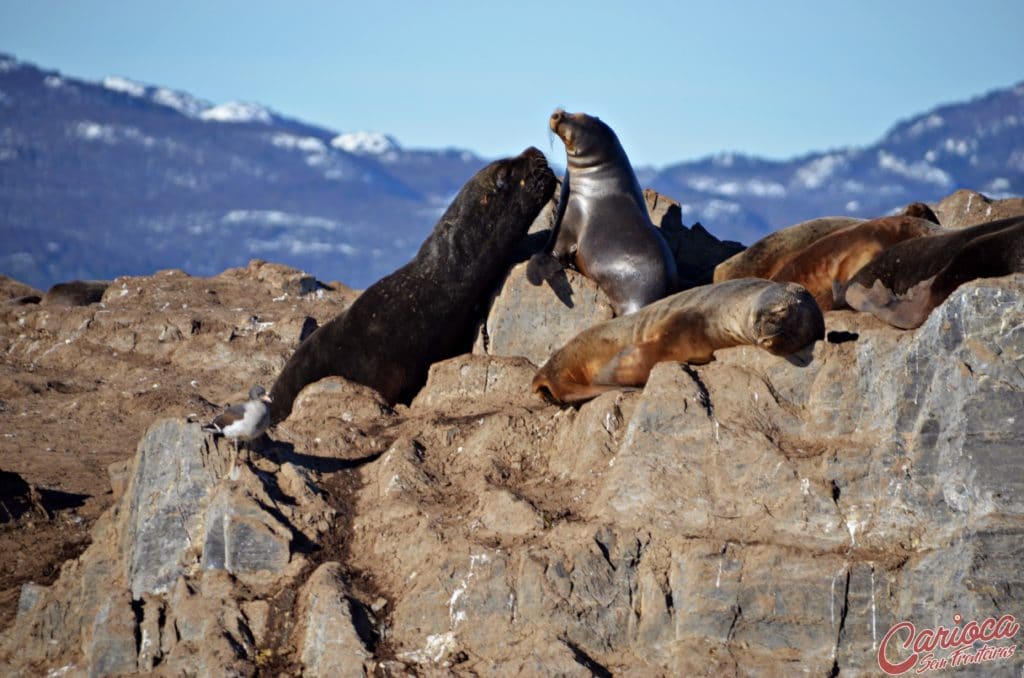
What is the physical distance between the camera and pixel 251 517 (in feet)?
28.1

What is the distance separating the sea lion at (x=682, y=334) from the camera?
8375 mm

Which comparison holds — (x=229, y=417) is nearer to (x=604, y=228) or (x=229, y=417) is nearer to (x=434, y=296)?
(x=434, y=296)

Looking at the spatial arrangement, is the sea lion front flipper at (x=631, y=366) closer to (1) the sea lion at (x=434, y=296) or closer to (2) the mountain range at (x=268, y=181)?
(1) the sea lion at (x=434, y=296)

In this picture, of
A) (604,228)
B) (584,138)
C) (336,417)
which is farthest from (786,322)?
(584,138)

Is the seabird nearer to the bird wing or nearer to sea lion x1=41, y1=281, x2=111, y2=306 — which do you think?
the bird wing

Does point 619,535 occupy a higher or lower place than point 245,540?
higher

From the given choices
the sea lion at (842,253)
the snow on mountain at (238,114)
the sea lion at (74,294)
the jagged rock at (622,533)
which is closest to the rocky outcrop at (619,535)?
the jagged rock at (622,533)

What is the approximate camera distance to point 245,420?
341 inches

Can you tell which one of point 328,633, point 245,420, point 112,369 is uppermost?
point 112,369

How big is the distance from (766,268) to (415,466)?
4030 millimetres

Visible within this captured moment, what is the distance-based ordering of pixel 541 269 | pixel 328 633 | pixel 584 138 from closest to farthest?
1. pixel 328 633
2. pixel 541 269
3. pixel 584 138

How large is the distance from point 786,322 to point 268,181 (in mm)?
154325

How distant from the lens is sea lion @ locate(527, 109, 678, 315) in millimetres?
11391

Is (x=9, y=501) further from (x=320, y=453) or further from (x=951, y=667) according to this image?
(x=951, y=667)
